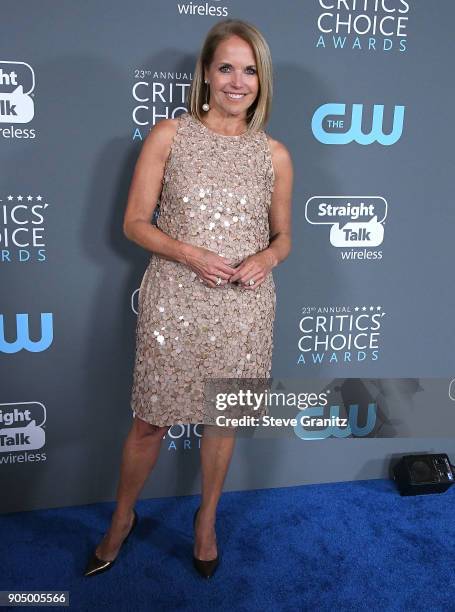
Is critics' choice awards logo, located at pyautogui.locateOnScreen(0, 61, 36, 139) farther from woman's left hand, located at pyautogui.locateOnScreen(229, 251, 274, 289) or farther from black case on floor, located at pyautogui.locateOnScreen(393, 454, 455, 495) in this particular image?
black case on floor, located at pyautogui.locateOnScreen(393, 454, 455, 495)

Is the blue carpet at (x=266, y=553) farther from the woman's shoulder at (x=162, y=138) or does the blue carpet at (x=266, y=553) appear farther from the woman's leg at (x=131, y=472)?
the woman's shoulder at (x=162, y=138)

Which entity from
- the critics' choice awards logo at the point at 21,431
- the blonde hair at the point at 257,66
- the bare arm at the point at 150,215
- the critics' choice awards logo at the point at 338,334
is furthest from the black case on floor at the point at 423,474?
the blonde hair at the point at 257,66

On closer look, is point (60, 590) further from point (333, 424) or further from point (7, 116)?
point (7, 116)

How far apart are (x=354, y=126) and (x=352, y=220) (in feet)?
1.15

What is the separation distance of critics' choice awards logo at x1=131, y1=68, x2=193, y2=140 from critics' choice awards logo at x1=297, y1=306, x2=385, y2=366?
0.92 m

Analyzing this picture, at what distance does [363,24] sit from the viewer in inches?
91.6

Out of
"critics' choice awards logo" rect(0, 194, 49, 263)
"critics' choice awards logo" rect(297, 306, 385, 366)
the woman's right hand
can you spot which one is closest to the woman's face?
the woman's right hand

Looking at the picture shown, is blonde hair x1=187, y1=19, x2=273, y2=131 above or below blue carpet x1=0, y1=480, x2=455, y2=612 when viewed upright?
above

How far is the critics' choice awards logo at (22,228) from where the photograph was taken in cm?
219

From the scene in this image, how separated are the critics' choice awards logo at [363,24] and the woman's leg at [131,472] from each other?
4.87 feet

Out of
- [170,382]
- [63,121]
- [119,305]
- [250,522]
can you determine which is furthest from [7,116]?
[250,522]

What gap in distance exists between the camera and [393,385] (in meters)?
2.74

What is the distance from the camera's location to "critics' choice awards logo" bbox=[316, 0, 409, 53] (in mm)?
2287

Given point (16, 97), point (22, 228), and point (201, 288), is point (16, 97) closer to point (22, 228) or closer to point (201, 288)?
point (22, 228)
